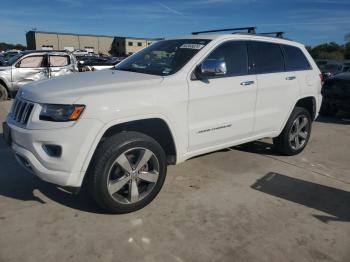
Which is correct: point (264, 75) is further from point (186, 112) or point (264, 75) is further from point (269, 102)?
point (186, 112)

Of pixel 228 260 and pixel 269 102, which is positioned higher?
pixel 269 102

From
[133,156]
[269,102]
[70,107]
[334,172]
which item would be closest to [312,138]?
[334,172]

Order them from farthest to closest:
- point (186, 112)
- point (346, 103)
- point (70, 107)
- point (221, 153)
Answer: point (346, 103) → point (221, 153) → point (186, 112) → point (70, 107)

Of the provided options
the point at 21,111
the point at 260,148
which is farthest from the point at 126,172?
the point at 260,148

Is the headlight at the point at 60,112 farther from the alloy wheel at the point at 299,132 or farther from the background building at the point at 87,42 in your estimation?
the background building at the point at 87,42

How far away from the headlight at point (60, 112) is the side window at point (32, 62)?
999 centimetres

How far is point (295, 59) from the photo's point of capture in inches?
214

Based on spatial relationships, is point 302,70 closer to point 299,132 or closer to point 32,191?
point 299,132

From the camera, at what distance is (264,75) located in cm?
477

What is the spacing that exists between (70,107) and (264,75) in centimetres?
272

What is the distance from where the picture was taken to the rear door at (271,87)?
4.72 meters

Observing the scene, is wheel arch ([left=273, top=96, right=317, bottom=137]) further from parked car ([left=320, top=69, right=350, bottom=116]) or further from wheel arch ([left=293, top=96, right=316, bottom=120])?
parked car ([left=320, top=69, right=350, bottom=116])

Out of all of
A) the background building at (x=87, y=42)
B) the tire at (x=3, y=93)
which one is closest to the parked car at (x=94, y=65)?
the tire at (x=3, y=93)

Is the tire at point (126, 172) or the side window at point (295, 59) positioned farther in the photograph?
the side window at point (295, 59)
